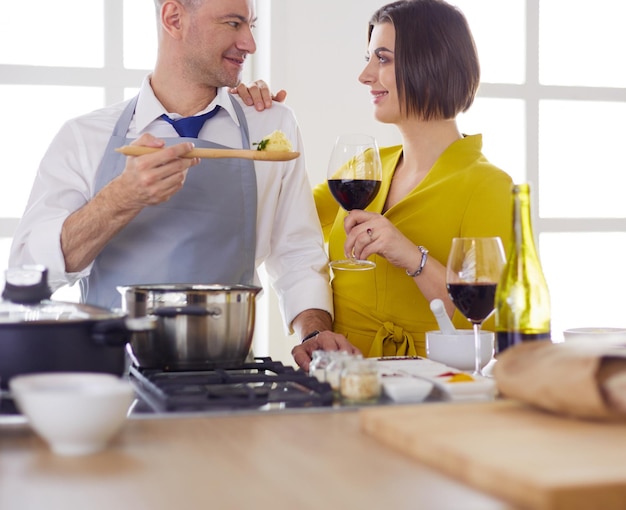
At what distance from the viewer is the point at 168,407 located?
1.11 m

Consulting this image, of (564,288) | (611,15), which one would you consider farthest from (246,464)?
(611,15)

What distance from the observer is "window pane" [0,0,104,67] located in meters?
3.55

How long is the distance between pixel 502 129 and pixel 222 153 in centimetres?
277

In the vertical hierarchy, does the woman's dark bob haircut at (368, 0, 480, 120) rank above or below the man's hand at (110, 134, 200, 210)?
above

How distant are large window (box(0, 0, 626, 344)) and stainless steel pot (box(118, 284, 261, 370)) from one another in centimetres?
228

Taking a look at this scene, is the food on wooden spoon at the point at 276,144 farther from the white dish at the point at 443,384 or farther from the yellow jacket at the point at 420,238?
the white dish at the point at 443,384

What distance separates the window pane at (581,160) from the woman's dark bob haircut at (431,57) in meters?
2.08

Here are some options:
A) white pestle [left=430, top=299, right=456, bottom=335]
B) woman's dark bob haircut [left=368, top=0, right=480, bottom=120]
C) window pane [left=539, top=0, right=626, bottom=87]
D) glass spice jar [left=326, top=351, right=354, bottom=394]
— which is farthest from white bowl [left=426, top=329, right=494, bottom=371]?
window pane [left=539, top=0, right=626, bottom=87]

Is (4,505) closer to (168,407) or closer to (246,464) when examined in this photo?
(246,464)

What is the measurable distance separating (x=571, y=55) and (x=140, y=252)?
115 inches

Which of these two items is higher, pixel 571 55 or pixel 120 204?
pixel 571 55

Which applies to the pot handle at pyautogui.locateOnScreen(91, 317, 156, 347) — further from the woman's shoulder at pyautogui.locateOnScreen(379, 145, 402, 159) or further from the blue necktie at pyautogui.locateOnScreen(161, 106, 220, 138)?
the woman's shoulder at pyautogui.locateOnScreen(379, 145, 402, 159)

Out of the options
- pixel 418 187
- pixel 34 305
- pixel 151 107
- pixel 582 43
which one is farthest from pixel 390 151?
pixel 582 43

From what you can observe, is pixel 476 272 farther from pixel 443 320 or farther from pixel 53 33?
pixel 53 33
